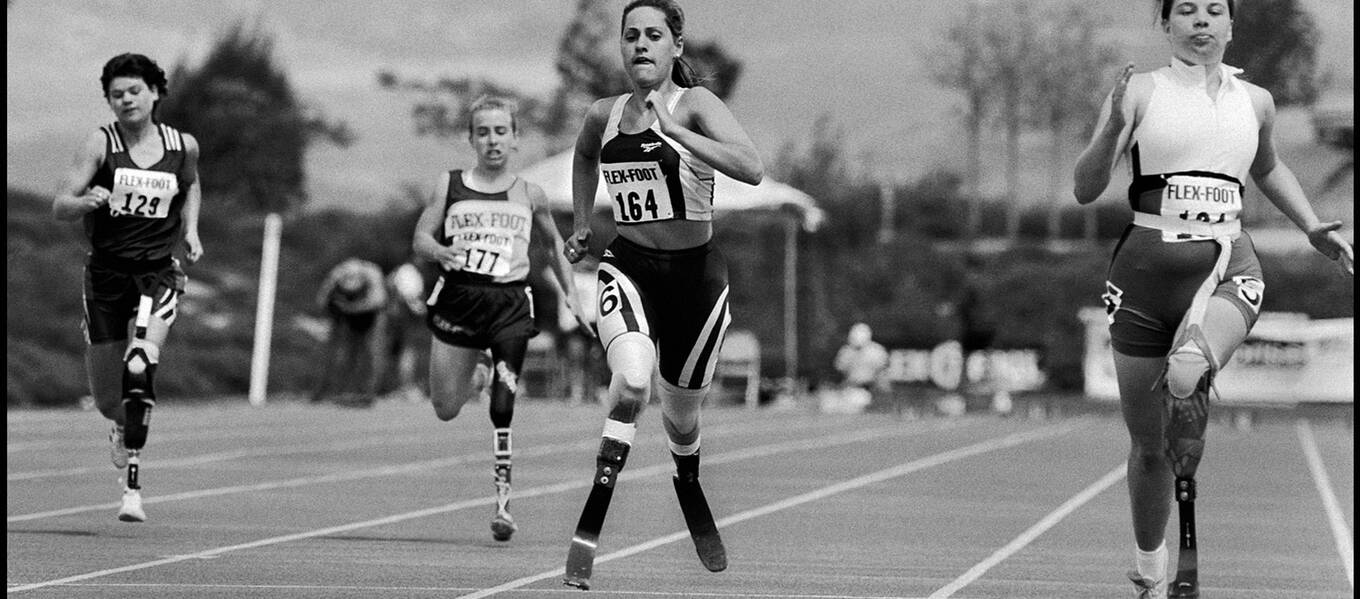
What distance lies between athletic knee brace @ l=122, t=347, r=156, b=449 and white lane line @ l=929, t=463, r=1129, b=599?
4.12 m

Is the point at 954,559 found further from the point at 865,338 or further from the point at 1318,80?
the point at 1318,80

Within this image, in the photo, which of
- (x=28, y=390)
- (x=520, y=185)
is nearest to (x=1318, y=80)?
(x=28, y=390)

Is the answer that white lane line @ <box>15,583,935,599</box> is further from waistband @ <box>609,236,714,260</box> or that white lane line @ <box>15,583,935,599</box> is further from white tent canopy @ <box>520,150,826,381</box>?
white tent canopy @ <box>520,150,826,381</box>

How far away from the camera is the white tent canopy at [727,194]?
32.8 m

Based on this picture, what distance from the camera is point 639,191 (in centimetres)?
856

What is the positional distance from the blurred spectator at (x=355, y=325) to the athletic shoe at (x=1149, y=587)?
66.8ft

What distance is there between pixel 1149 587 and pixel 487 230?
5071 millimetres

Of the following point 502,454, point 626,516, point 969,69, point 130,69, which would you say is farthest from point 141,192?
point 969,69

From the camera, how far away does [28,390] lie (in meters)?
24.3

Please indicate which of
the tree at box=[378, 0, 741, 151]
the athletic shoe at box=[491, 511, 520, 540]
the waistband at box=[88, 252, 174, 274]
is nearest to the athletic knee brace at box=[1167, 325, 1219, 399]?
the athletic shoe at box=[491, 511, 520, 540]

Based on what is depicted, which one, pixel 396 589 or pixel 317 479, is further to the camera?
pixel 317 479

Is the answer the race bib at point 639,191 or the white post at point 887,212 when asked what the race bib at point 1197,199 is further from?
the white post at point 887,212

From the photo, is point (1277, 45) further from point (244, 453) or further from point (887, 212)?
point (244, 453)

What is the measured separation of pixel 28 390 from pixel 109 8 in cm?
2918
